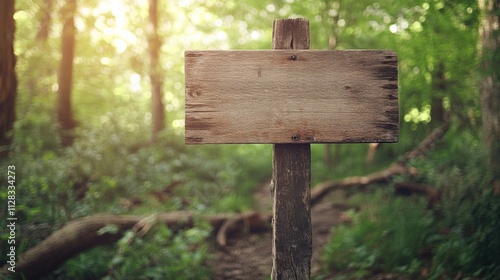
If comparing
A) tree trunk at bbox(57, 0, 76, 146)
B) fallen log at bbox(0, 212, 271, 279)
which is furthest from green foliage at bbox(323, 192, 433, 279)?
tree trunk at bbox(57, 0, 76, 146)

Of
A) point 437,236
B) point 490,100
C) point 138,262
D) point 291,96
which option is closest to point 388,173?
point 490,100

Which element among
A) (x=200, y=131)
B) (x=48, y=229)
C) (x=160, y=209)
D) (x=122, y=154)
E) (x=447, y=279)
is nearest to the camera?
(x=200, y=131)

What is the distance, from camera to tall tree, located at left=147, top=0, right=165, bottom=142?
10.2 m

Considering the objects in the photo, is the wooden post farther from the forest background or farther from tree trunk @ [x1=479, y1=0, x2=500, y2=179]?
tree trunk @ [x1=479, y1=0, x2=500, y2=179]

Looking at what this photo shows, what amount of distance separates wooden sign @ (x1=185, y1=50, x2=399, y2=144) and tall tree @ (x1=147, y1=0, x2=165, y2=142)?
841 centimetres

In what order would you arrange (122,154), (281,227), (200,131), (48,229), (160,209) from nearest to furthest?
(200,131)
(281,227)
(48,229)
(160,209)
(122,154)

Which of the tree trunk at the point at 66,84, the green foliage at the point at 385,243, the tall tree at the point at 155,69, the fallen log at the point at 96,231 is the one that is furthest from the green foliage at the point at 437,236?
the tree trunk at the point at 66,84

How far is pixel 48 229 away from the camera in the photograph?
4.29 meters

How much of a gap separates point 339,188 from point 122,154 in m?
4.62

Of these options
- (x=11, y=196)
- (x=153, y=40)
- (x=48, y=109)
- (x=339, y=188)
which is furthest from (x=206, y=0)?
(x=11, y=196)

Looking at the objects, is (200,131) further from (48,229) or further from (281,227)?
(48,229)

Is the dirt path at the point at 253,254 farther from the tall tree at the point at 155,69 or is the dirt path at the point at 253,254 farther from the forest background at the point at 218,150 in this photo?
the tall tree at the point at 155,69

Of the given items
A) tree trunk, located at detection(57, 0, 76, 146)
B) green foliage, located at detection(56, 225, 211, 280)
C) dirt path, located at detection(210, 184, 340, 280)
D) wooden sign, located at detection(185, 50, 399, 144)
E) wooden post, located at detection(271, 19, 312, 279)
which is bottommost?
dirt path, located at detection(210, 184, 340, 280)

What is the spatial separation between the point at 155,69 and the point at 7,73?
5154mm
